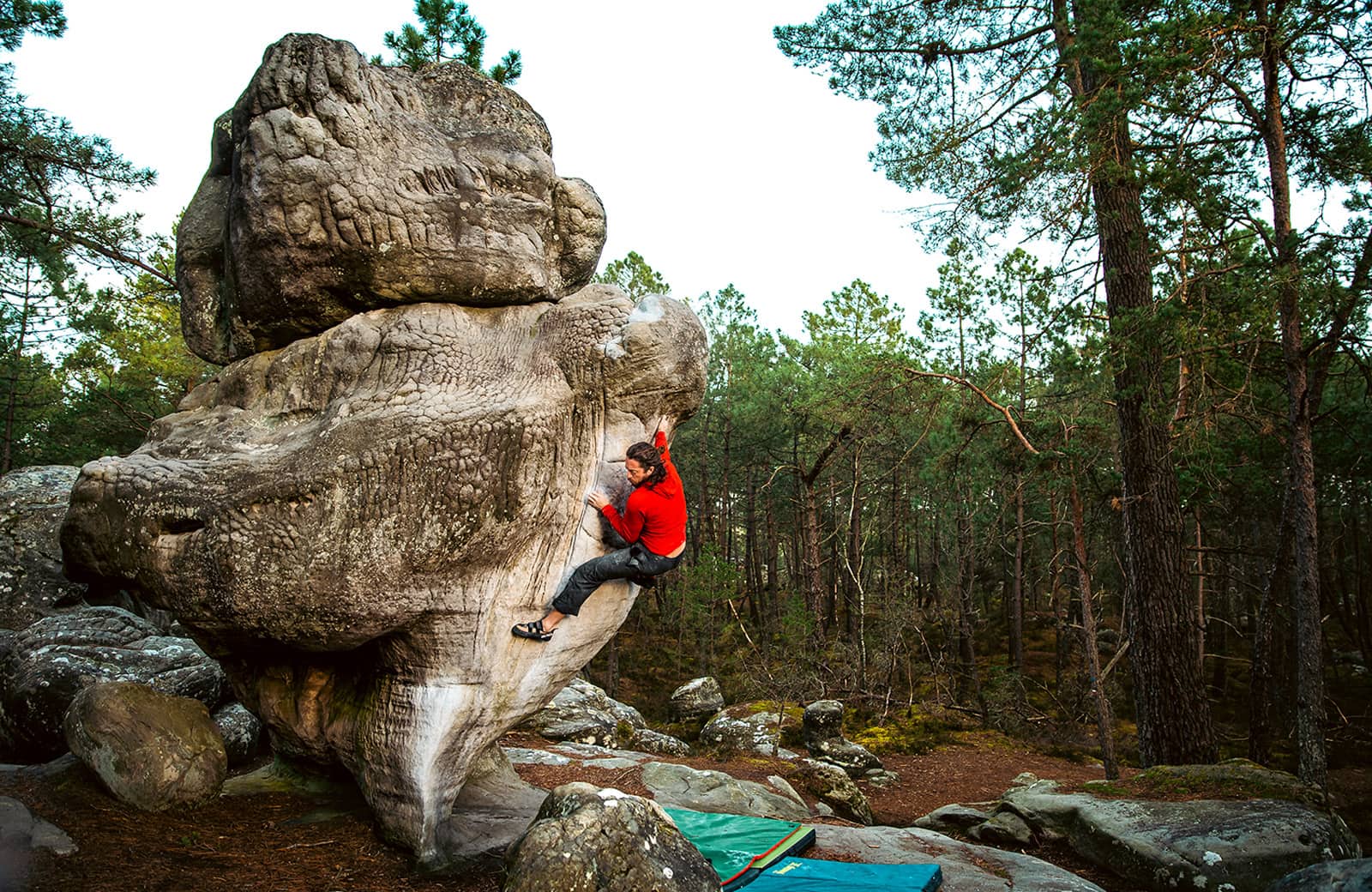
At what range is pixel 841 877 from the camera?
5547 millimetres

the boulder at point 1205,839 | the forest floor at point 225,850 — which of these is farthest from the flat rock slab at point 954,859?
the boulder at point 1205,839

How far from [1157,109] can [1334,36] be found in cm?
190

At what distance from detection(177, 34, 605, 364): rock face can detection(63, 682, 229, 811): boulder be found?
8.87 ft

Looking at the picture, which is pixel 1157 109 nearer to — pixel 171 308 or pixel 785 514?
pixel 171 308

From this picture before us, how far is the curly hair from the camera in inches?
220

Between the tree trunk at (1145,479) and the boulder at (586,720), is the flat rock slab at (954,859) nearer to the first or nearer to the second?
the tree trunk at (1145,479)

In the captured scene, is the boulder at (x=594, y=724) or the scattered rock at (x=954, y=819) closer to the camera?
the scattered rock at (x=954, y=819)

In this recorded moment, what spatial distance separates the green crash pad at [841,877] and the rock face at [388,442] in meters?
2.04

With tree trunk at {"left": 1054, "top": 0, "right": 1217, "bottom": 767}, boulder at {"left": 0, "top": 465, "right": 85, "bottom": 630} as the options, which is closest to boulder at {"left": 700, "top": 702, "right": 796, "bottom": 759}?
tree trunk at {"left": 1054, "top": 0, "right": 1217, "bottom": 767}

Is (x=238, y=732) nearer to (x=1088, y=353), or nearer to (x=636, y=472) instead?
(x=636, y=472)

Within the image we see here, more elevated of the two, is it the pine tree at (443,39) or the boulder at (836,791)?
the pine tree at (443,39)

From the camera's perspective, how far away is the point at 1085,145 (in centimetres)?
874

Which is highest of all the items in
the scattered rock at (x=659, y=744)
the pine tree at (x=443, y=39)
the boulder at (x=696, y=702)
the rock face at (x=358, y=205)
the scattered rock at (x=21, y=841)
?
the pine tree at (x=443, y=39)

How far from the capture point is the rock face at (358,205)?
5.79 metres
